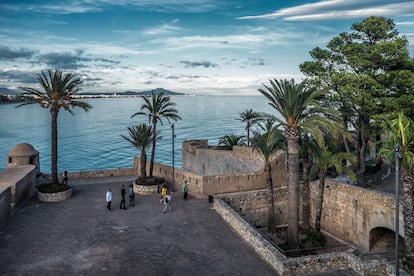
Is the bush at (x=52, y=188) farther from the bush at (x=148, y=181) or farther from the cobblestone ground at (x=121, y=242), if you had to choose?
the bush at (x=148, y=181)

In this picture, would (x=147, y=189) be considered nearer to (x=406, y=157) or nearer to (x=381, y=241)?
(x=381, y=241)

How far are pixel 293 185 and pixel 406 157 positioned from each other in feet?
17.0

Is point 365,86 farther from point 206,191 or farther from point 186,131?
point 186,131

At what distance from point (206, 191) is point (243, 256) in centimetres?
873

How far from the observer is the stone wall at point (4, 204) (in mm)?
16856

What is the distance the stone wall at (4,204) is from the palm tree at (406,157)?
724 inches

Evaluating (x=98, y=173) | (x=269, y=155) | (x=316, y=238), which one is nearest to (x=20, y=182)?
(x=98, y=173)

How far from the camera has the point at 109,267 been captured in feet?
42.1

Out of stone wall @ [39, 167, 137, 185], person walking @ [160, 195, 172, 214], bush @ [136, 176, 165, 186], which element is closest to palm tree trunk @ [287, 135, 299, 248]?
person walking @ [160, 195, 172, 214]

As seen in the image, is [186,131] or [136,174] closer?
[136,174]

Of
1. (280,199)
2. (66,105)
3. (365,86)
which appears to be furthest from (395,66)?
(66,105)

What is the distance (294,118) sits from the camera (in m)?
16.7

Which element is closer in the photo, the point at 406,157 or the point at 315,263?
the point at 315,263

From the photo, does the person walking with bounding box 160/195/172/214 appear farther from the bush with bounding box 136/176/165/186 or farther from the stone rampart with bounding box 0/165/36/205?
the stone rampart with bounding box 0/165/36/205
